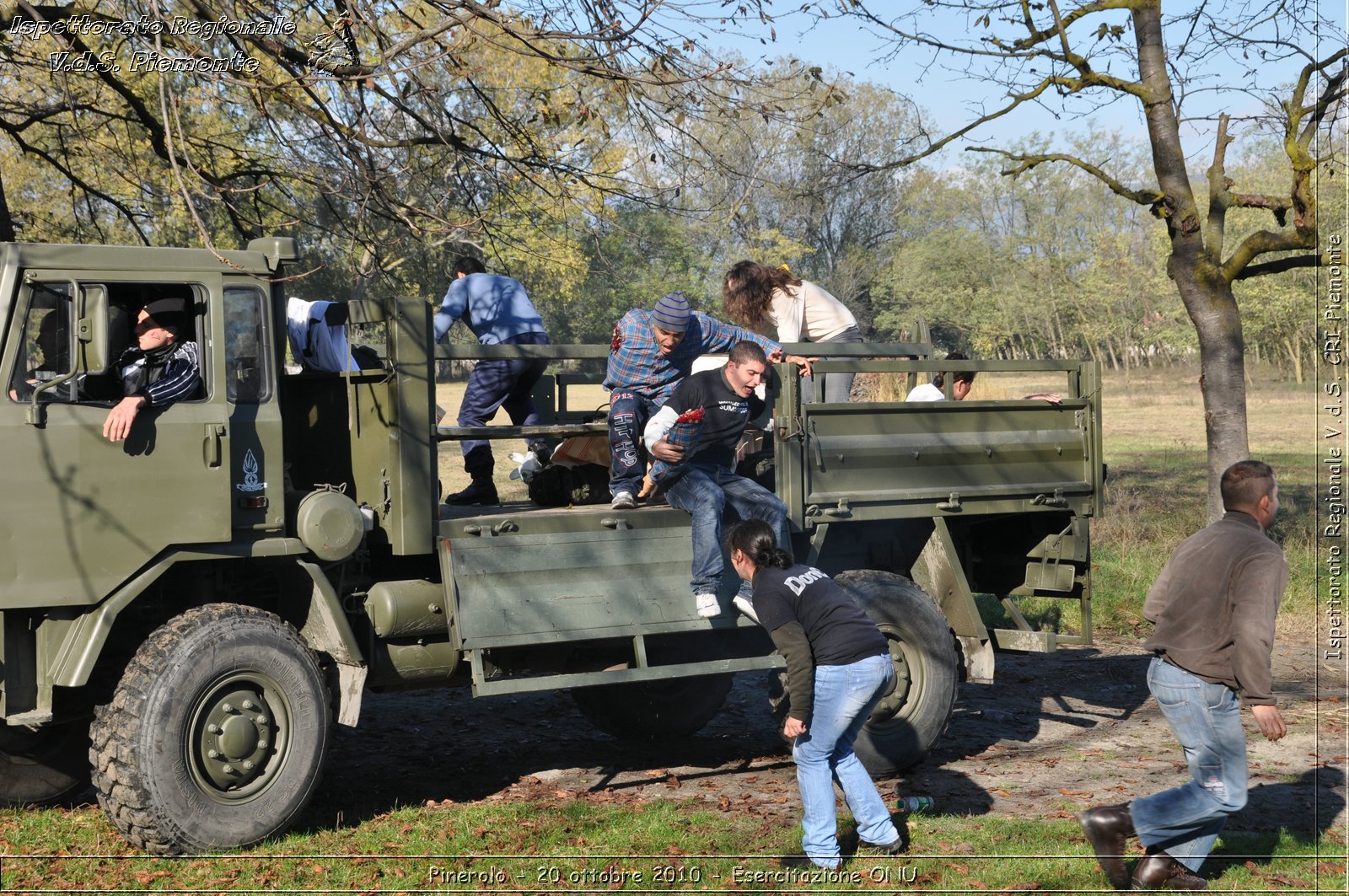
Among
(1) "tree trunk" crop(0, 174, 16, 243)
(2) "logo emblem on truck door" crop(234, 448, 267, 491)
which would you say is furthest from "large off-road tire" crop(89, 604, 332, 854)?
(1) "tree trunk" crop(0, 174, 16, 243)

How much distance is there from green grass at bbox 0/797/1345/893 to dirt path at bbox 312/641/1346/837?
0.36 meters

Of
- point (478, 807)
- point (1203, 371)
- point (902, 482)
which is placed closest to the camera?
point (478, 807)

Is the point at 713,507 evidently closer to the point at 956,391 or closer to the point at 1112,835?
the point at 1112,835

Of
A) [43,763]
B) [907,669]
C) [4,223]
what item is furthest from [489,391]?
[4,223]

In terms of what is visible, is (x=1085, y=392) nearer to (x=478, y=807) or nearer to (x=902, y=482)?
(x=902, y=482)

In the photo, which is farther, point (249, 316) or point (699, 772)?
point (699, 772)

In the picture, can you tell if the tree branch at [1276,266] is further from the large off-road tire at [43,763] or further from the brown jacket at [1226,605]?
the large off-road tire at [43,763]

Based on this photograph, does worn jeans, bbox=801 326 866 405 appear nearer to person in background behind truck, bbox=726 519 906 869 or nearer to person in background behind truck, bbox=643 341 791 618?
person in background behind truck, bbox=643 341 791 618

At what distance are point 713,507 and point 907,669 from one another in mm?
1662

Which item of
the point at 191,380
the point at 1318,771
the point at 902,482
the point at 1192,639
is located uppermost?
the point at 191,380

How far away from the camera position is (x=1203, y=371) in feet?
38.6

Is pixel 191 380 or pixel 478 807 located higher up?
pixel 191 380

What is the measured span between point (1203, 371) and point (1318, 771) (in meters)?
5.40

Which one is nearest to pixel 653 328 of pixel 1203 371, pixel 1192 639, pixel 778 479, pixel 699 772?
pixel 778 479
